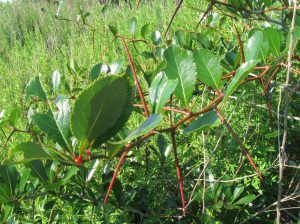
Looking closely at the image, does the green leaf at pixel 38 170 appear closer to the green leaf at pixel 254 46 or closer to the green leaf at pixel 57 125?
the green leaf at pixel 57 125

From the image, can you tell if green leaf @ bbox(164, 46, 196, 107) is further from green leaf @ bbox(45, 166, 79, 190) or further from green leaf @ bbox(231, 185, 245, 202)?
green leaf @ bbox(231, 185, 245, 202)

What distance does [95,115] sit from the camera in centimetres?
52

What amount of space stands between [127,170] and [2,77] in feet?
9.33

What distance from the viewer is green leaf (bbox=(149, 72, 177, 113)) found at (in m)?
0.62

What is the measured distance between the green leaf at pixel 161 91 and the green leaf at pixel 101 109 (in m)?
0.08

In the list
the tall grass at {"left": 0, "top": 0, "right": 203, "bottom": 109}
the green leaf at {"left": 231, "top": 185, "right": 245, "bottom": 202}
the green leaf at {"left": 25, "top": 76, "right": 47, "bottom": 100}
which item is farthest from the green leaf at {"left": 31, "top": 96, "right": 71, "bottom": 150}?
the tall grass at {"left": 0, "top": 0, "right": 203, "bottom": 109}

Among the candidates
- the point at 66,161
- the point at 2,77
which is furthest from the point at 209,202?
the point at 2,77

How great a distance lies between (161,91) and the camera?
63 centimetres

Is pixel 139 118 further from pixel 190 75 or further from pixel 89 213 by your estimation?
pixel 190 75

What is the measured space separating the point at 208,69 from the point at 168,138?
30.0 inches

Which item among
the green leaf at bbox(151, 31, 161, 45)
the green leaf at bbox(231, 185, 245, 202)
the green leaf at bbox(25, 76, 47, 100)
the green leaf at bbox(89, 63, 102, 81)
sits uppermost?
the green leaf at bbox(25, 76, 47, 100)

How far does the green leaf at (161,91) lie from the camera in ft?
2.03

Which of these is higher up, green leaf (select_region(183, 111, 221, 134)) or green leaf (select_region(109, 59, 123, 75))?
green leaf (select_region(183, 111, 221, 134))

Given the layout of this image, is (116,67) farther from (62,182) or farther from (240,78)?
(240,78)
